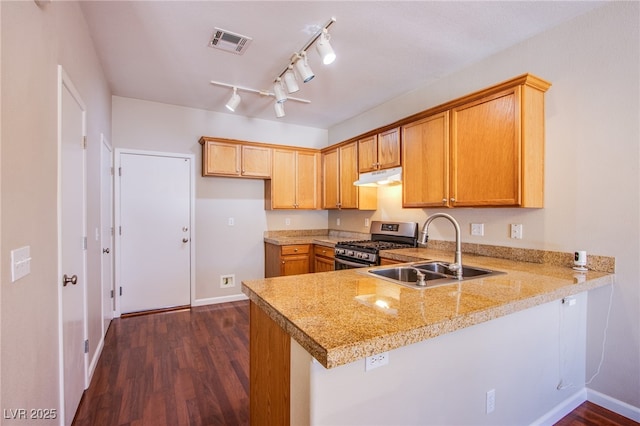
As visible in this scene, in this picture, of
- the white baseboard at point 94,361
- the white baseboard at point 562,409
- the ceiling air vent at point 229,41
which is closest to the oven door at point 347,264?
the white baseboard at point 562,409

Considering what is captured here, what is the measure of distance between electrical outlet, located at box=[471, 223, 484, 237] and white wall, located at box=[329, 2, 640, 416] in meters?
0.29

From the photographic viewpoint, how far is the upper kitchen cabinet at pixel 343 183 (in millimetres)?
3912

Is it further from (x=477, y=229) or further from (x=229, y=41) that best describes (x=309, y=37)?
(x=477, y=229)

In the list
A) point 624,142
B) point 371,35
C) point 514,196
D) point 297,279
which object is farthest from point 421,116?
point 297,279

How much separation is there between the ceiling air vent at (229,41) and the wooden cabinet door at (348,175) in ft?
5.99

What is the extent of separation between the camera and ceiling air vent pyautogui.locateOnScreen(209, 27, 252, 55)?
2334 mm

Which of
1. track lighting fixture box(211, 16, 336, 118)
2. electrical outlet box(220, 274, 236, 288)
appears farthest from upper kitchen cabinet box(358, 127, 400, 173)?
electrical outlet box(220, 274, 236, 288)

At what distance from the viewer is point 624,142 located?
1908mm

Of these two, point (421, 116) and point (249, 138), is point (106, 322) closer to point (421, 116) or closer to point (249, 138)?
point (249, 138)

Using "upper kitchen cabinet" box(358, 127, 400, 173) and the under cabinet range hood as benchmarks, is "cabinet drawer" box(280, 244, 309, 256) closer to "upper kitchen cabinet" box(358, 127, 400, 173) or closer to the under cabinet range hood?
the under cabinet range hood

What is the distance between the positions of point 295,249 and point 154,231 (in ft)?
5.86

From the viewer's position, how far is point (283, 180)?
4.34 m

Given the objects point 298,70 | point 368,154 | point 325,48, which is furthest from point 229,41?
point 368,154

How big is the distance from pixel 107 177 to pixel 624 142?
436cm
